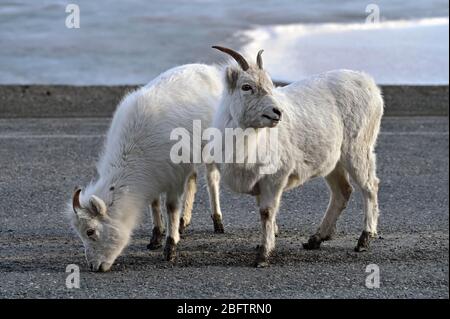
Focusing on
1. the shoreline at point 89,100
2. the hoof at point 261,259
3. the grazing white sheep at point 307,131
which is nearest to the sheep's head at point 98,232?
the grazing white sheep at point 307,131

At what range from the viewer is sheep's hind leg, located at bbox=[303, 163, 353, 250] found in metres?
9.03

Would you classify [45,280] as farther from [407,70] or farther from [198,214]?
[407,70]

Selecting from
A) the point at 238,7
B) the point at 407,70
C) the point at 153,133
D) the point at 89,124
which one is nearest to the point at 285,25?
the point at 238,7

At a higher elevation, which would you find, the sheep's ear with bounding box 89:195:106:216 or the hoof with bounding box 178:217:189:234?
the sheep's ear with bounding box 89:195:106:216

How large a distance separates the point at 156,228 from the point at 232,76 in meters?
1.88

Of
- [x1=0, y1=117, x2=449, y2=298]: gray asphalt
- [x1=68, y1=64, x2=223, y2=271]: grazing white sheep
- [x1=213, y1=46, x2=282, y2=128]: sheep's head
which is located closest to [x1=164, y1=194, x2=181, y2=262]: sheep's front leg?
[x1=68, y1=64, x2=223, y2=271]: grazing white sheep

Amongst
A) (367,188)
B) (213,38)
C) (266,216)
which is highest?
(213,38)

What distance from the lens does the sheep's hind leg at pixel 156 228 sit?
9.06m

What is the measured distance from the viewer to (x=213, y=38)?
23.8 meters

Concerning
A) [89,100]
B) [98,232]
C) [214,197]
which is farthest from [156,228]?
[89,100]

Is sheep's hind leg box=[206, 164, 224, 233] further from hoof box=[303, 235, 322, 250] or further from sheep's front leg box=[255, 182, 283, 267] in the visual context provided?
sheep's front leg box=[255, 182, 283, 267]

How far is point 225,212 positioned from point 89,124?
5367mm

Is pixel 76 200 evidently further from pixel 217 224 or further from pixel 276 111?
pixel 217 224

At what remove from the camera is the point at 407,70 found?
20.5 meters
